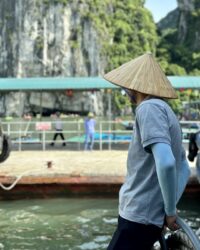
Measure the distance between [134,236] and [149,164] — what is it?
309mm

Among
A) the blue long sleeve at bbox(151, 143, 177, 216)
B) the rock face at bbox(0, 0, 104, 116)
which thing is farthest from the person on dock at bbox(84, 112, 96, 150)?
the rock face at bbox(0, 0, 104, 116)

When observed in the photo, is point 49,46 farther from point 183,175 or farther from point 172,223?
point 172,223

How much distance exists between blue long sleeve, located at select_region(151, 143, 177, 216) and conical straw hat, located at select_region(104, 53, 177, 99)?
0.31 metres

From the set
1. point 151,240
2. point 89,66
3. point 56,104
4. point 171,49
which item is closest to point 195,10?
point 171,49

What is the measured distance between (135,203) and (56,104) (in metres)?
55.5

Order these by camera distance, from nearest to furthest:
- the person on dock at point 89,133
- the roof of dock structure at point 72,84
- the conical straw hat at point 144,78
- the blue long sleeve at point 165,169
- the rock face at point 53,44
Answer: the blue long sleeve at point 165,169 → the conical straw hat at point 144,78 → the person on dock at point 89,133 → the roof of dock structure at point 72,84 → the rock face at point 53,44

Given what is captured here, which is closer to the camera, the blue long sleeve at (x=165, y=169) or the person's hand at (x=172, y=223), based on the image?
the blue long sleeve at (x=165, y=169)

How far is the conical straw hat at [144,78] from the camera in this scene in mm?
1979

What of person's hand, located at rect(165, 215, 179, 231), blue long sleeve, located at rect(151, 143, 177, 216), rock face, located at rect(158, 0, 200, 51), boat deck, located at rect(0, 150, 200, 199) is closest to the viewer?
blue long sleeve, located at rect(151, 143, 177, 216)

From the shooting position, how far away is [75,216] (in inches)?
272

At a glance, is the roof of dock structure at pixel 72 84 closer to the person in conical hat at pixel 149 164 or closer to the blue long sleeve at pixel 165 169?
the person in conical hat at pixel 149 164

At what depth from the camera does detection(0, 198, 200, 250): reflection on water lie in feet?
17.8

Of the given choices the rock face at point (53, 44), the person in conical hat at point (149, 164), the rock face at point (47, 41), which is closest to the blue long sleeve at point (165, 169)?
the person in conical hat at point (149, 164)

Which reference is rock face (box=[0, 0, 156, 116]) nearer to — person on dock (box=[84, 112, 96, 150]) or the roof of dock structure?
the roof of dock structure
